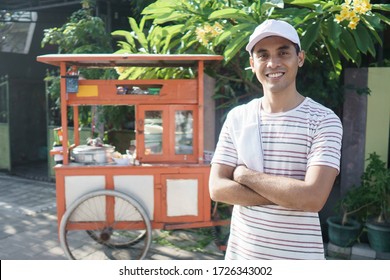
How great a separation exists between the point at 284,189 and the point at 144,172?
223 centimetres

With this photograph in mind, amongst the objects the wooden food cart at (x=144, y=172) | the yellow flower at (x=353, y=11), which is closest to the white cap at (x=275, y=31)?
the yellow flower at (x=353, y=11)

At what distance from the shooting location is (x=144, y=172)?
12.2 ft

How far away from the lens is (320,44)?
11.6 feet

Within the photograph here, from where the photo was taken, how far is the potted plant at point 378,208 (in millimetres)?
4266

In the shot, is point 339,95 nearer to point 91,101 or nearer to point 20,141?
point 91,101

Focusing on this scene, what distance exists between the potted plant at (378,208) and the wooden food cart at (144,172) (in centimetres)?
176

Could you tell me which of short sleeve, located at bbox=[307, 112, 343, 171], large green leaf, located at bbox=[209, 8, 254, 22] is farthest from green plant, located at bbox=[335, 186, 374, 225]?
short sleeve, located at bbox=[307, 112, 343, 171]

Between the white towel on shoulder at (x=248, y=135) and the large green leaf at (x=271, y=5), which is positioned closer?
the white towel on shoulder at (x=248, y=135)

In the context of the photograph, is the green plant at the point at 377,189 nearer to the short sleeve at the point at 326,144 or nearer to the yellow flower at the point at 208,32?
the yellow flower at the point at 208,32

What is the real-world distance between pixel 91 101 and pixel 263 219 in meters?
2.46

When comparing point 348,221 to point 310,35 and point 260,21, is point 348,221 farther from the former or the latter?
point 260,21

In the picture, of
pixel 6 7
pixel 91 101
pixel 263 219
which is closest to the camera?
pixel 263 219

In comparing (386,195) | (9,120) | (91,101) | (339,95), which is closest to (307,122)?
(91,101)

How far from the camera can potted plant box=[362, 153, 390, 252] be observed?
427 centimetres
